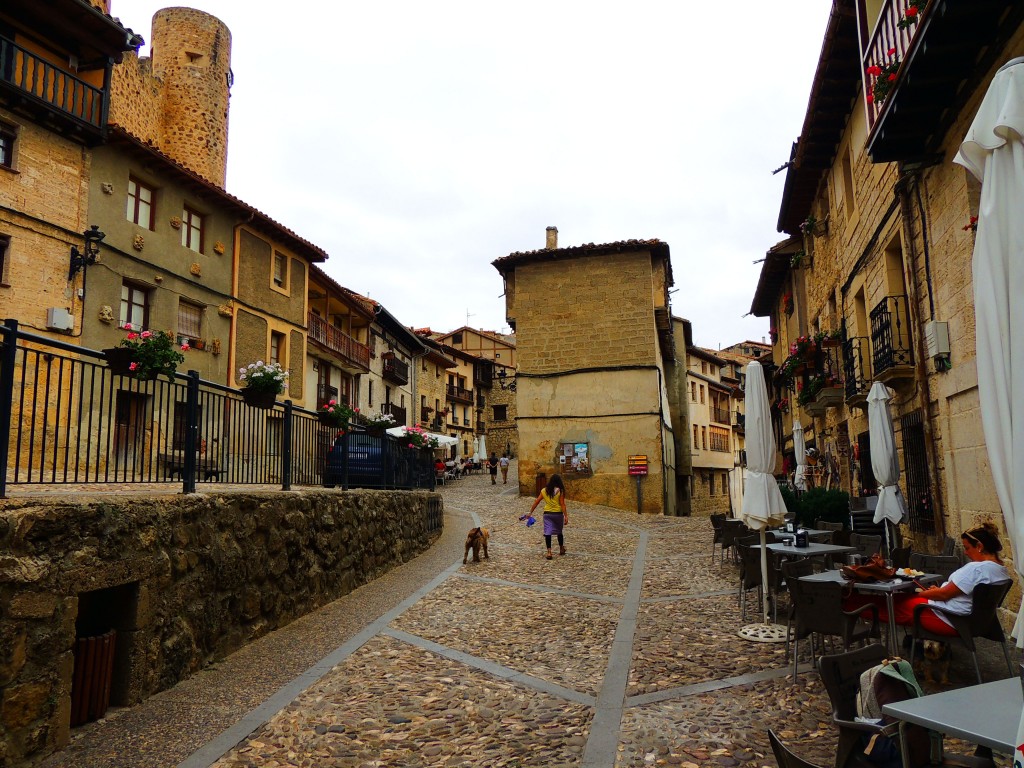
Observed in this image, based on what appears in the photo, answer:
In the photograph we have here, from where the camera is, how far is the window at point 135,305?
693 inches

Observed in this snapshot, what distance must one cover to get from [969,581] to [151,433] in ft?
21.9

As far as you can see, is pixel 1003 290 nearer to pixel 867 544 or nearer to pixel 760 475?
pixel 760 475

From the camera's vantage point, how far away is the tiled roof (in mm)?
17250

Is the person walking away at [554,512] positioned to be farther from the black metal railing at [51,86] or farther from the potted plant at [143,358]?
the black metal railing at [51,86]

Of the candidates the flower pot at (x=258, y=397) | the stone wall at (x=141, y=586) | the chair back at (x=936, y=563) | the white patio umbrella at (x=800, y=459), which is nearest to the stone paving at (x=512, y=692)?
the stone wall at (x=141, y=586)

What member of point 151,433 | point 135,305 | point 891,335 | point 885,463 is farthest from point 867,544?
point 135,305

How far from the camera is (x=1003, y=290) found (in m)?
2.60

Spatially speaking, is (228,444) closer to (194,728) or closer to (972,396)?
(194,728)

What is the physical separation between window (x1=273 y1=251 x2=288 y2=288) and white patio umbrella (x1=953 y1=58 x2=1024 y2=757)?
77.2ft

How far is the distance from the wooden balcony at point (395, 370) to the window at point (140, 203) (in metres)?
18.1

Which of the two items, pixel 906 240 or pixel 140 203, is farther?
pixel 140 203

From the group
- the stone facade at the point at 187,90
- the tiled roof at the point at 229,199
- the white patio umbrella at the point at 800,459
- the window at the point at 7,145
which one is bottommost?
the white patio umbrella at the point at 800,459

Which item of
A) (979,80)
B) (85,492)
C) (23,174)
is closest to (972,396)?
(979,80)

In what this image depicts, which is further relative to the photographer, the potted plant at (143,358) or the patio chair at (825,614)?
the potted plant at (143,358)
